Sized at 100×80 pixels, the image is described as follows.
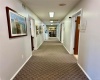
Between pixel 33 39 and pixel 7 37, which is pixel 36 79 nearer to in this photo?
pixel 7 37

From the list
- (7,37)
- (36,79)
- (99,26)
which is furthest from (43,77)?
(99,26)

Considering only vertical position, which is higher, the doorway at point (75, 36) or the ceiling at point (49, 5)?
the ceiling at point (49, 5)

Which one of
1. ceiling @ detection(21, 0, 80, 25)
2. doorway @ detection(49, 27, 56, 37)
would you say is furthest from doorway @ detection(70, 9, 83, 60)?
doorway @ detection(49, 27, 56, 37)

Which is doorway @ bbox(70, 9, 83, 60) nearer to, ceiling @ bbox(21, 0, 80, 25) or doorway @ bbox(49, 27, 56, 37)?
ceiling @ bbox(21, 0, 80, 25)

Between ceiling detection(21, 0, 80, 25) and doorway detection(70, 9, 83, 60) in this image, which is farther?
doorway detection(70, 9, 83, 60)

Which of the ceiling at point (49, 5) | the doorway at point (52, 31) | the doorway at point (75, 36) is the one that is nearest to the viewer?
the ceiling at point (49, 5)

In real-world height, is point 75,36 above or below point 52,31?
below

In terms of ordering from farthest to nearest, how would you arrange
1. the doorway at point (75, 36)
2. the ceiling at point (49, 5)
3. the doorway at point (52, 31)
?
1. the doorway at point (52, 31)
2. the doorway at point (75, 36)
3. the ceiling at point (49, 5)

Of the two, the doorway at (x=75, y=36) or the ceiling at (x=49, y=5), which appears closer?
the ceiling at (x=49, y=5)

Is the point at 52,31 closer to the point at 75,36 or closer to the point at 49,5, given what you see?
the point at 75,36

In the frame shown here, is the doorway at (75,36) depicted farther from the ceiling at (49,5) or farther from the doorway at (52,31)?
the doorway at (52,31)

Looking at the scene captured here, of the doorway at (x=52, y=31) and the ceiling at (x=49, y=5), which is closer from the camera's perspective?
the ceiling at (x=49, y=5)

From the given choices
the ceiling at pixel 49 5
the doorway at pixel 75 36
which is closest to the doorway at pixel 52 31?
the ceiling at pixel 49 5

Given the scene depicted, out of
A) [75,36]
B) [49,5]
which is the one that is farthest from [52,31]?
[49,5]
